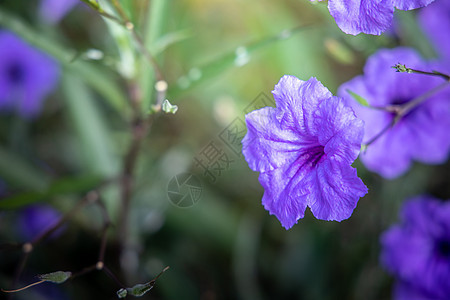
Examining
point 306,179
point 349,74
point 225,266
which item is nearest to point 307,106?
point 306,179

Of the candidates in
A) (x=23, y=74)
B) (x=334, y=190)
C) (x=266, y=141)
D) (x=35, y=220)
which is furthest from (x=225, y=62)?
(x=23, y=74)

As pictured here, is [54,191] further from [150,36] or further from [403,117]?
[403,117]

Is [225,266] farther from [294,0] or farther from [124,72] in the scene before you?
[294,0]

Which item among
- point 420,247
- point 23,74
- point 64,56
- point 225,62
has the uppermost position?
point 23,74

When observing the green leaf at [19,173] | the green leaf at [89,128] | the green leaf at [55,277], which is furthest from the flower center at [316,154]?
the green leaf at [19,173]

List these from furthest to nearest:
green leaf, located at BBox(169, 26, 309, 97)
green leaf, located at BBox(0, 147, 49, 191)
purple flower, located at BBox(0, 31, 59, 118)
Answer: purple flower, located at BBox(0, 31, 59, 118) < green leaf, located at BBox(0, 147, 49, 191) < green leaf, located at BBox(169, 26, 309, 97)

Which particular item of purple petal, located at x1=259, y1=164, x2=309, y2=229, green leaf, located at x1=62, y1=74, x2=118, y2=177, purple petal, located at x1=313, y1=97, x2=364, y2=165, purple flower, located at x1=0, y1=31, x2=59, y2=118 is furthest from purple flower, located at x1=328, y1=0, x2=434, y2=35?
purple flower, located at x1=0, y1=31, x2=59, y2=118

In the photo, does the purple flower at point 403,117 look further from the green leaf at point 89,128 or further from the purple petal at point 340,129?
the green leaf at point 89,128

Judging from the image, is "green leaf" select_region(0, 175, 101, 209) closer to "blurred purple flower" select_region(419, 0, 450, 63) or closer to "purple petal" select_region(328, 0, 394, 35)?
"purple petal" select_region(328, 0, 394, 35)
